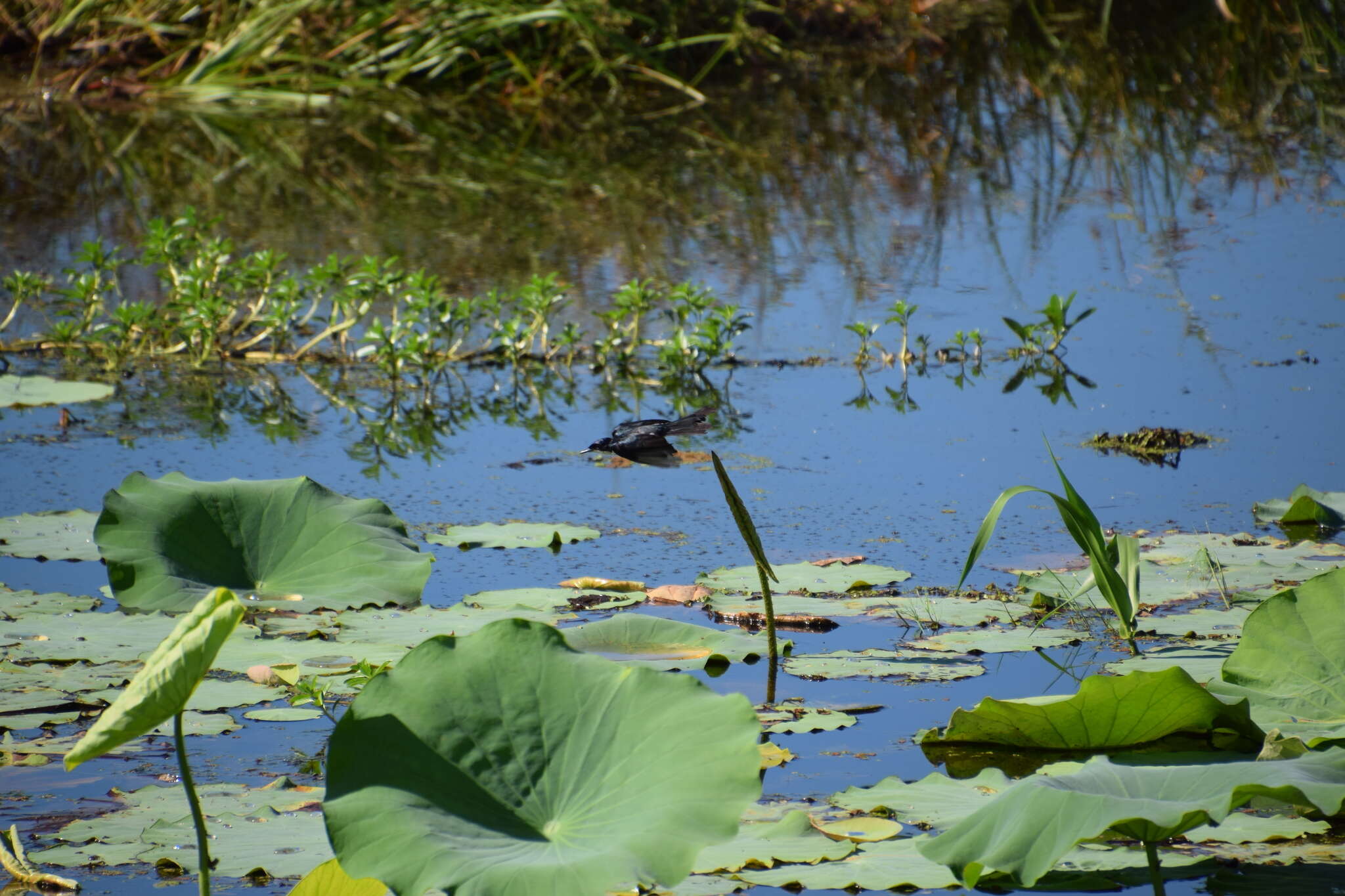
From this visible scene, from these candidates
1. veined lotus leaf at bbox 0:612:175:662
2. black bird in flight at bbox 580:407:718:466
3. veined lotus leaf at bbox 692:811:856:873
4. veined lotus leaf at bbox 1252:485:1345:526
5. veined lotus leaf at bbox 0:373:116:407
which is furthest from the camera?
veined lotus leaf at bbox 0:373:116:407

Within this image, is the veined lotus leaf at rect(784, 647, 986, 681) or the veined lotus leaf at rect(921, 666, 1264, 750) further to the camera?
the veined lotus leaf at rect(784, 647, 986, 681)

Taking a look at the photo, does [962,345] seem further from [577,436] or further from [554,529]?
[554,529]

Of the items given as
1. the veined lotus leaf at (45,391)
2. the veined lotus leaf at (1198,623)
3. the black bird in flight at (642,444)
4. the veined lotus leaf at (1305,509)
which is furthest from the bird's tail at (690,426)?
the veined lotus leaf at (45,391)

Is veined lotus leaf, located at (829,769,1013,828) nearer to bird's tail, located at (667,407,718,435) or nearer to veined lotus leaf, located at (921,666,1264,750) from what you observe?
veined lotus leaf, located at (921,666,1264,750)

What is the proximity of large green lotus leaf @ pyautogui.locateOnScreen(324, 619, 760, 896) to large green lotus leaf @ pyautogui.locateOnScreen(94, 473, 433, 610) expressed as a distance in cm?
61

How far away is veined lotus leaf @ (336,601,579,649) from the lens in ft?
5.98

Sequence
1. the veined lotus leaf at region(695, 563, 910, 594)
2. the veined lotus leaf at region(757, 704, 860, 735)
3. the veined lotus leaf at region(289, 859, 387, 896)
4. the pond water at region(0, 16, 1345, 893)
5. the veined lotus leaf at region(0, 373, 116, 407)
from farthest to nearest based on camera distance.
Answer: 1. the veined lotus leaf at region(0, 373, 116, 407)
2. the pond water at region(0, 16, 1345, 893)
3. the veined lotus leaf at region(695, 563, 910, 594)
4. the veined lotus leaf at region(757, 704, 860, 735)
5. the veined lotus leaf at region(289, 859, 387, 896)

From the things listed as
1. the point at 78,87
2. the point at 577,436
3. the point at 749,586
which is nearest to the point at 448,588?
the point at 749,586

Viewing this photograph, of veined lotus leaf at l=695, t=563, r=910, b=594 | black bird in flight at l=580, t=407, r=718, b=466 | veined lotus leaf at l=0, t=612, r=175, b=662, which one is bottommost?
veined lotus leaf at l=695, t=563, r=910, b=594

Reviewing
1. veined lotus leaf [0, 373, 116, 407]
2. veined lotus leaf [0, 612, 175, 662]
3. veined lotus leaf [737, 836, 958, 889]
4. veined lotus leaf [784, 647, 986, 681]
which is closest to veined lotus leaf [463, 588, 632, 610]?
veined lotus leaf [784, 647, 986, 681]

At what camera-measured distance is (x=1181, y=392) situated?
315cm

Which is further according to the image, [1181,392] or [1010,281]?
[1010,281]

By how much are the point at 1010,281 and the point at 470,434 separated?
1791 mm

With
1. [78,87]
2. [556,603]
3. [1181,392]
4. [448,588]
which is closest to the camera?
[556,603]
